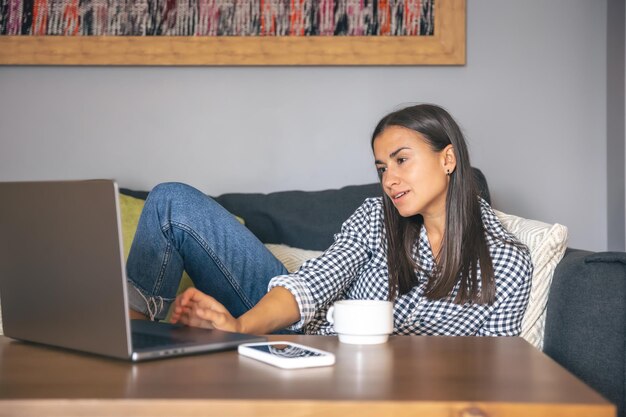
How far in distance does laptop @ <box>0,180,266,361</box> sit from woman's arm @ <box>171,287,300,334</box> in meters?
0.11

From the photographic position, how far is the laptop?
35.6 inches

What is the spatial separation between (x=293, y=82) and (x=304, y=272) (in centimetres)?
114

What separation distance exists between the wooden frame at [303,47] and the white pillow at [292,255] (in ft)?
2.22

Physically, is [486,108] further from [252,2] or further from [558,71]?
[252,2]

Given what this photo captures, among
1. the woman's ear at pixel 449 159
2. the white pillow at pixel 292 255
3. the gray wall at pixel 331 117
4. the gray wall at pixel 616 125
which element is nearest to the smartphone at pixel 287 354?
the woman's ear at pixel 449 159

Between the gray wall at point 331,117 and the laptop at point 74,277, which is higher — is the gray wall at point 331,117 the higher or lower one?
the higher one

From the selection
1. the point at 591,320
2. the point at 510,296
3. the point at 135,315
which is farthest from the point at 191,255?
the point at 591,320

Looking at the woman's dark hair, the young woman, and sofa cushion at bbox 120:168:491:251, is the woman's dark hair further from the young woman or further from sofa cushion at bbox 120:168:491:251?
sofa cushion at bbox 120:168:491:251

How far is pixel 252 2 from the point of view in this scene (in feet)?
8.19

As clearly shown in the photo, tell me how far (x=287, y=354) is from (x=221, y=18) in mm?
1772

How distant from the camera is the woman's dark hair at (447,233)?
1596 mm

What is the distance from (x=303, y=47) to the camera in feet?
8.18

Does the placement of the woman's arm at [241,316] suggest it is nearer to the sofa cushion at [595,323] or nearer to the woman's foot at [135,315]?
the woman's foot at [135,315]

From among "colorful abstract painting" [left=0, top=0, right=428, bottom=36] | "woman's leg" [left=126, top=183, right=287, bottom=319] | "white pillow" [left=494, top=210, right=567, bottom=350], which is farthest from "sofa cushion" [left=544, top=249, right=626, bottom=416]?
"colorful abstract painting" [left=0, top=0, right=428, bottom=36]
